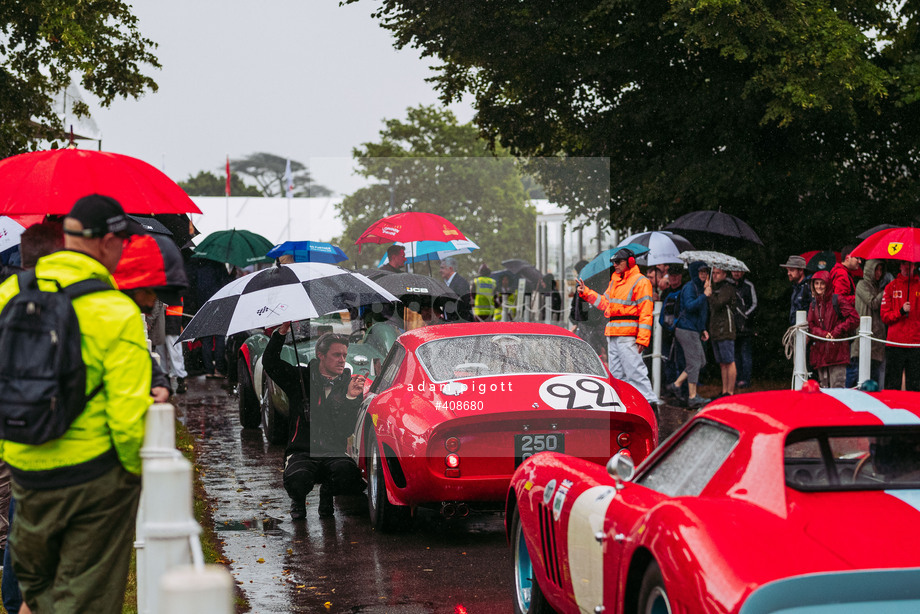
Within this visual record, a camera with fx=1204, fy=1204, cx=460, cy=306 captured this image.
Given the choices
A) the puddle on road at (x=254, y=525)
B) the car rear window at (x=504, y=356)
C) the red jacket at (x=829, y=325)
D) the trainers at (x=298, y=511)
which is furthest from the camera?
the red jacket at (x=829, y=325)

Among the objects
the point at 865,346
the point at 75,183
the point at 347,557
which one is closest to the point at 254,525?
the point at 347,557

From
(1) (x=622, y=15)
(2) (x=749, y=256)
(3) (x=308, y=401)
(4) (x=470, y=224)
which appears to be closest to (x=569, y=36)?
(1) (x=622, y=15)

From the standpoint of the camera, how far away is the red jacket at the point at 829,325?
1311 centimetres

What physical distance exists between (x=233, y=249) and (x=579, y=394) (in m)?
12.1

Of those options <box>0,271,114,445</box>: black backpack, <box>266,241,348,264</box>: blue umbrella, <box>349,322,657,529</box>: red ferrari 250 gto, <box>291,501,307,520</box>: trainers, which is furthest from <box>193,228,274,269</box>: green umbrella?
<box>0,271,114,445</box>: black backpack

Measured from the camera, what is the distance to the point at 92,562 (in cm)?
411

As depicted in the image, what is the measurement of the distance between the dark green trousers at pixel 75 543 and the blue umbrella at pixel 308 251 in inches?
544

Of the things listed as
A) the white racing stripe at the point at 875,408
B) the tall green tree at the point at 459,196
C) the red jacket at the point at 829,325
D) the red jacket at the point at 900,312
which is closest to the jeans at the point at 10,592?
the white racing stripe at the point at 875,408

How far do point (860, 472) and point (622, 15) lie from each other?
1982cm

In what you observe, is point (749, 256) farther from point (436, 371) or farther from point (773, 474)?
point (773, 474)

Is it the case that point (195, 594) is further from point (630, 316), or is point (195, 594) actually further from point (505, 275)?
point (505, 275)

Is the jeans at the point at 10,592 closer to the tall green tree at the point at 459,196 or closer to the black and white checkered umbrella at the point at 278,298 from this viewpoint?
the black and white checkered umbrella at the point at 278,298

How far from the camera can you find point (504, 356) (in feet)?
27.6

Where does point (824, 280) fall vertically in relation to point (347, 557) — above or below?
above
